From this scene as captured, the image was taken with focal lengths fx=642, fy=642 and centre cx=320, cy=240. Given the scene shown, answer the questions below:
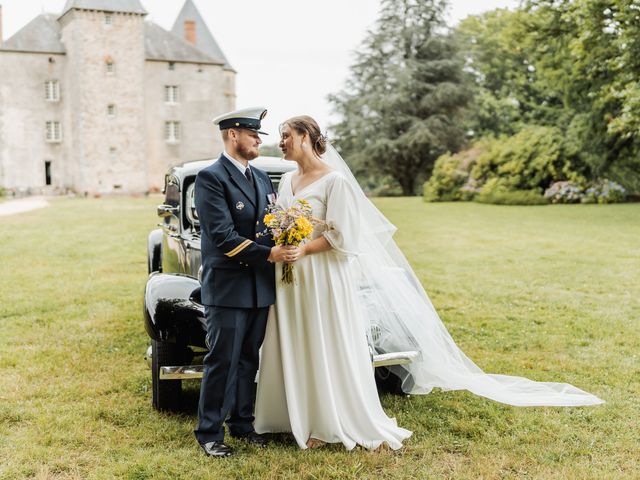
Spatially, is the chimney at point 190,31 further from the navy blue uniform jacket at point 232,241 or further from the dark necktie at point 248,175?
the navy blue uniform jacket at point 232,241

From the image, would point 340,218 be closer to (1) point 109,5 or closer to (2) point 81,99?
(2) point 81,99

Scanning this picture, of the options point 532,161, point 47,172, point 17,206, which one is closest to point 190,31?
point 47,172

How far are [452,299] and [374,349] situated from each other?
4659 mm

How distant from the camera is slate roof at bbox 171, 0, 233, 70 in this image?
5088cm

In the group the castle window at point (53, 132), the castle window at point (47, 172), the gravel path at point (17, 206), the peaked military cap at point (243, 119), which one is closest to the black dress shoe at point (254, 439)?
the peaked military cap at point (243, 119)

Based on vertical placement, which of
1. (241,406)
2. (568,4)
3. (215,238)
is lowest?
(241,406)

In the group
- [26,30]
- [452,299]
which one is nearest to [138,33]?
[26,30]

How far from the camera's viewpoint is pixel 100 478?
12.7 ft

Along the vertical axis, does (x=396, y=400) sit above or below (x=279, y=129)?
below

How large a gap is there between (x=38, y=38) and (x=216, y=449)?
46.1 meters

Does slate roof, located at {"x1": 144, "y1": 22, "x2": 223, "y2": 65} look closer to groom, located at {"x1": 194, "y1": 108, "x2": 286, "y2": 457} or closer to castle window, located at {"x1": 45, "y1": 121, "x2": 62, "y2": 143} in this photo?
castle window, located at {"x1": 45, "y1": 121, "x2": 62, "y2": 143}

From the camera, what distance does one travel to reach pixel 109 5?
4225 cm

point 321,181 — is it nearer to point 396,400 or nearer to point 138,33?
point 396,400

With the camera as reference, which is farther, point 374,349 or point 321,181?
point 374,349
